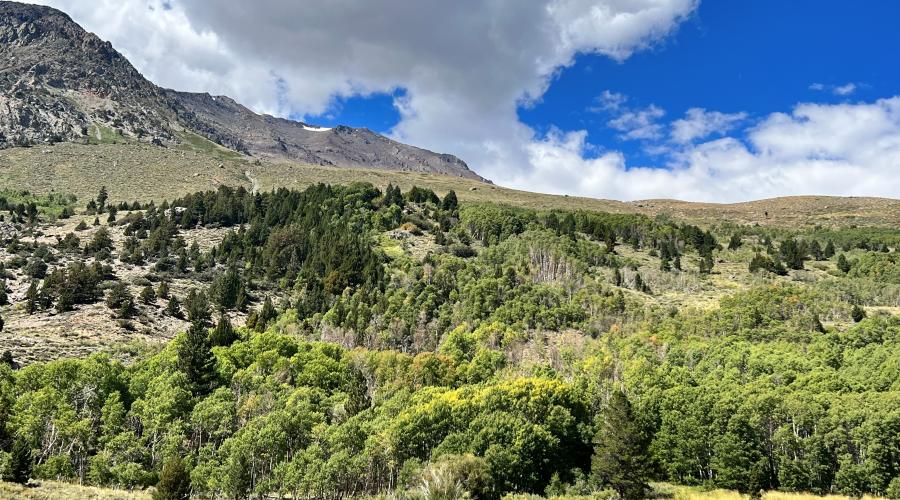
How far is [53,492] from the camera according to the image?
35.8m

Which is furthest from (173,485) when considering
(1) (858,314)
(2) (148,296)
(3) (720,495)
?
(1) (858,314)

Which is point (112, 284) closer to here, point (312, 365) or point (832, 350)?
point (312, 365)

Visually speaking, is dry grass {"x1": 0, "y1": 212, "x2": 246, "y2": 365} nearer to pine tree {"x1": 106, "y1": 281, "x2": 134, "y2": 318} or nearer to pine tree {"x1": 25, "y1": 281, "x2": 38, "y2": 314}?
pine tree {"x1": 25, "y1": 281, "x2": 38, "y2": 314}

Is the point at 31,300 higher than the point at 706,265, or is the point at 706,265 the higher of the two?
the point at 706,265

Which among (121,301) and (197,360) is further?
(121,301)

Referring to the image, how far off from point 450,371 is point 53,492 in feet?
138

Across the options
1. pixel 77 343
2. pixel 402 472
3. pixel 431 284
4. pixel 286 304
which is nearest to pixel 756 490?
pixel 402 472

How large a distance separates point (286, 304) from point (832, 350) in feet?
252

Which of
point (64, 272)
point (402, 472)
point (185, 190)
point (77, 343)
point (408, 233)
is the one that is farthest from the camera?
point (185, 190)

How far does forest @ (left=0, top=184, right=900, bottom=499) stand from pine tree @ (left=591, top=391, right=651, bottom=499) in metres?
0.22

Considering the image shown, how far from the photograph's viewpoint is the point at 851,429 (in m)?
57.1

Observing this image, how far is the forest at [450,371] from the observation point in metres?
51.4

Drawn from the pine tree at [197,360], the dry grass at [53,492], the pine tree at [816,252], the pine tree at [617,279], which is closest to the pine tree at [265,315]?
the pine tree at [197,360]

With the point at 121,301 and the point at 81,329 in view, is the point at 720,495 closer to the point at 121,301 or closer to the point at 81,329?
the point at 81,329
